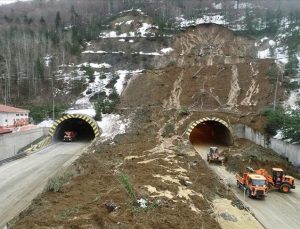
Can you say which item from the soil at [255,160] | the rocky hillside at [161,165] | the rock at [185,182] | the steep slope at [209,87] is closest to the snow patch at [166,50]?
the rocky hillside at [161,165]

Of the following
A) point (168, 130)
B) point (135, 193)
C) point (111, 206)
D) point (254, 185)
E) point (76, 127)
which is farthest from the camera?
point (76, 127)

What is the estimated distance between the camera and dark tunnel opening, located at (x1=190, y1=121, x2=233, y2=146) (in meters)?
44.2

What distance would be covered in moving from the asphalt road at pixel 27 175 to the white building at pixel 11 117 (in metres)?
6.73

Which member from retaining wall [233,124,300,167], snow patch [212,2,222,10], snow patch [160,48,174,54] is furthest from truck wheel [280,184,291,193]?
snow patch [212,2,222,10]

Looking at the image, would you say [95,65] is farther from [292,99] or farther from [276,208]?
[276,208]

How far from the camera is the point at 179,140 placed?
129 feet

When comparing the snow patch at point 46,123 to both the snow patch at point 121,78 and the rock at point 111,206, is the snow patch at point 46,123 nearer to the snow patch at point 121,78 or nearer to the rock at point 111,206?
the snow patch at point 121,78

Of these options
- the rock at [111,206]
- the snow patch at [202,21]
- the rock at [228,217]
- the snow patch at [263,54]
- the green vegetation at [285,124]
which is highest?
the snow patch at [202,21]

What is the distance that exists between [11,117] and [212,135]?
89.1ft

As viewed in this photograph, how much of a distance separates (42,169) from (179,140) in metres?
15.5

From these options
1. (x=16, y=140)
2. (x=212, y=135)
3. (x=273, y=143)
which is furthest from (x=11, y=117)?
(x=273, y=143)

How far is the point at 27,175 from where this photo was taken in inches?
1110

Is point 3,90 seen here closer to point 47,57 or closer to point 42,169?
point 47,57

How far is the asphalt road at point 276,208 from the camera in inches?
759
